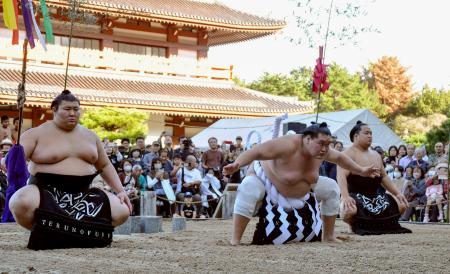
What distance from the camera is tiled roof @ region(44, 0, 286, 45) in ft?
64.0

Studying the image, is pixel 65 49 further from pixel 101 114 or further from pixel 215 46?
pixel 215 46

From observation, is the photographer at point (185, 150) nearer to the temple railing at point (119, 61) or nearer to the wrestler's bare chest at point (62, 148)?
the wrestler's bare chest at point (62, 148)

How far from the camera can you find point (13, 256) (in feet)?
13.0

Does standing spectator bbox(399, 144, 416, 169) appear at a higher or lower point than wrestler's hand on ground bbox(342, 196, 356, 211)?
higher

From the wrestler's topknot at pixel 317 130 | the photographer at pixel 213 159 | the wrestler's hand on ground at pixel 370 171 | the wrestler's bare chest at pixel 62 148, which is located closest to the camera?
the wrestler's bare chest at pixel 62 148

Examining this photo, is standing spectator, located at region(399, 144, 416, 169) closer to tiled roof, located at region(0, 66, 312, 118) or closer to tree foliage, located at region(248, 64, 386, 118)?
tiled roof, located at region(0, 66, 312, 118)

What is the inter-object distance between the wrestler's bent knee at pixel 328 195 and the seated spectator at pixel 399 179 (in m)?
4.72

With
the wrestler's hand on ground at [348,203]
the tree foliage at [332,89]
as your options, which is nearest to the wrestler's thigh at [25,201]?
the wrestler's hand on ground at [348,203]

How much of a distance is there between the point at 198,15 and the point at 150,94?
287cm

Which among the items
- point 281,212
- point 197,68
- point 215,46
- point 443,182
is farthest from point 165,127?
point 281,212

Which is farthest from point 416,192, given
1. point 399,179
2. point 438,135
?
point 438,135

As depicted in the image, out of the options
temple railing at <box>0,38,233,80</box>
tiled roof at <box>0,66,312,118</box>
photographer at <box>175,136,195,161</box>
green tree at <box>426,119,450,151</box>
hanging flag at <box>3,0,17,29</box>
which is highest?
temple railing at <box>0,38,233,80</box>

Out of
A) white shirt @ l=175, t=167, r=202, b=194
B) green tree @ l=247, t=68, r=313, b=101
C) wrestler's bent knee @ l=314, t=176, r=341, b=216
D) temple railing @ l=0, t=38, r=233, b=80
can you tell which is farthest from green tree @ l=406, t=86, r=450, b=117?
wrestler's bent knee @ l=314, t=176, r=341, b=216

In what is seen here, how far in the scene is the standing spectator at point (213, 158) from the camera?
35.3ft
